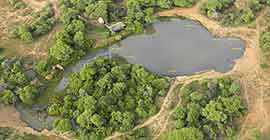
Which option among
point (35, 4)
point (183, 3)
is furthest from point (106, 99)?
point (35, 4)

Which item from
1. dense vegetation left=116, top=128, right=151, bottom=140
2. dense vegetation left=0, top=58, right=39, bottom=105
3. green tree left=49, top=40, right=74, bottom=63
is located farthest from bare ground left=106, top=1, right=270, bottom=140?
green tree left=49, top=40, right=74, bottom=63

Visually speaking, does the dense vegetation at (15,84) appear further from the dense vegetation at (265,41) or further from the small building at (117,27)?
the dense vegetation at (265,41)

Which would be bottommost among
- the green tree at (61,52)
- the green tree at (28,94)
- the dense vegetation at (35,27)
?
the green tree at (28,94)

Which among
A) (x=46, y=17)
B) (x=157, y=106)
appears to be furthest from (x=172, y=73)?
(x=46, y=17)

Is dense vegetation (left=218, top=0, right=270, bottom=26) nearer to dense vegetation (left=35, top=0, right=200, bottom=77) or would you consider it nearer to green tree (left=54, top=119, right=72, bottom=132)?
dense vegetation (left=35, top=0, right=200, bottom=77)

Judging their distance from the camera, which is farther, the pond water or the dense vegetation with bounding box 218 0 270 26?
the dense vegetation with bounding box 218 0 270 26

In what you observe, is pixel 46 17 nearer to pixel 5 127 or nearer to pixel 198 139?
pixel 5 127

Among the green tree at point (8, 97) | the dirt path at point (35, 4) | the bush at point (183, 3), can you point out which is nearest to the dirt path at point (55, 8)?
the dirt path at point (35, 4)
